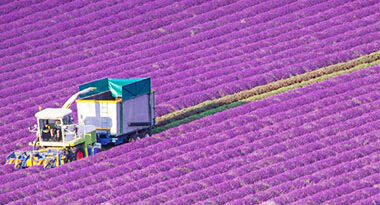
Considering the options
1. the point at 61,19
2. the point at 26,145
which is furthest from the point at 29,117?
the point at 61,19

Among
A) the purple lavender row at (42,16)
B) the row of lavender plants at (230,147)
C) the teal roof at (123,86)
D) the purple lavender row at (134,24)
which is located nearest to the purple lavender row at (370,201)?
the row of lavender plants at (230,147)

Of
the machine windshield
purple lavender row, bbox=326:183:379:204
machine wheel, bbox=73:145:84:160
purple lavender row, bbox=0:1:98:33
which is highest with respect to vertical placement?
purple lavender row, bbox=0:1:98:33

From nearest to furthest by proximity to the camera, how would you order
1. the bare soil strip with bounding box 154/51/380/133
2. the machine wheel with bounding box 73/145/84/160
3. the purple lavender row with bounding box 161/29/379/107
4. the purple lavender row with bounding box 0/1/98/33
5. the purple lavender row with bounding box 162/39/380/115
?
the machine wheel with bounding box 73/145/84/160 < the bare soil strip with bounding box 154/51/380/133 < the purple lavender row with bounding box 162/39/380/115 < the purple lavender row with bounding box 161/29/379/107 < the purple lavender row with bounding box 0/1/98/33

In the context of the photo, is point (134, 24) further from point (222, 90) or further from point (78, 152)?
point (78, 152)

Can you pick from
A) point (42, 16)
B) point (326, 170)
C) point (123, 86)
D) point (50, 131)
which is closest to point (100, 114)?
point (123, 86)

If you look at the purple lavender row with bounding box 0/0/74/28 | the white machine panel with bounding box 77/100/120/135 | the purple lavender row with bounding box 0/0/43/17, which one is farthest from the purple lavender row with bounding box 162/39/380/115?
the purple lavender row with bounding box 0/0/43/17

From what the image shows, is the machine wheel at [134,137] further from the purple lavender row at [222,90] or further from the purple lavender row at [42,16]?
the purple lavender row at [42,16]

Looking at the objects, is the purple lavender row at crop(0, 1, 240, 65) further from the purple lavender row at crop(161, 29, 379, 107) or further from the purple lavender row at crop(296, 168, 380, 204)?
the purple lavender row at crop(296, 168, 380, 204)
